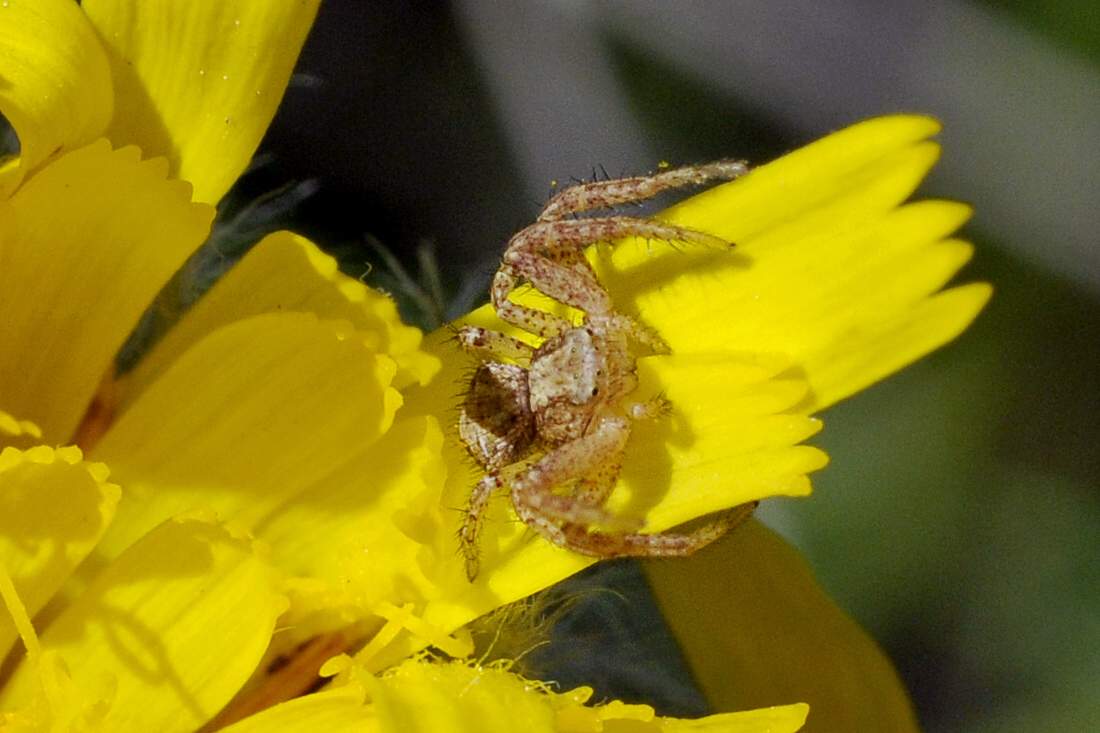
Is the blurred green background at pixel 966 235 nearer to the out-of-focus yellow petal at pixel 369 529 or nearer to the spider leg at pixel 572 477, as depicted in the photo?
the spider leg at pixel 572 477

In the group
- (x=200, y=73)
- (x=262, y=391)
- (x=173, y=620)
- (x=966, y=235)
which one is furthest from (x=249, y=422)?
(x=966, y=235)

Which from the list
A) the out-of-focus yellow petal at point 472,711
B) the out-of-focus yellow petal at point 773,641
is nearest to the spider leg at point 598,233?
the out-of-focus yellow petal at point 773,641

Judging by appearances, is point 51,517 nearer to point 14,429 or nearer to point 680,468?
point 14,429

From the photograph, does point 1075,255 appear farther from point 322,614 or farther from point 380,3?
point 322,614

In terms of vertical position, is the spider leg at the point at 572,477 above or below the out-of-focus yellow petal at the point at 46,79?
below

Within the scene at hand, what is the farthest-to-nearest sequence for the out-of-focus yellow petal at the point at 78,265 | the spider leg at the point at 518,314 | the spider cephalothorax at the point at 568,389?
the spider leg at the point at 518,314
the spider cephalothorax at the point at 568,389
the out-of-focus yellow petal at the point at 78,265

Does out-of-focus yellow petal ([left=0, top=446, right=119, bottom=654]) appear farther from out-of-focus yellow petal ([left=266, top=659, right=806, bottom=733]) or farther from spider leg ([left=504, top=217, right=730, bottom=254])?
spider leg ([left=504, top=217, right=730, bottom=254])
